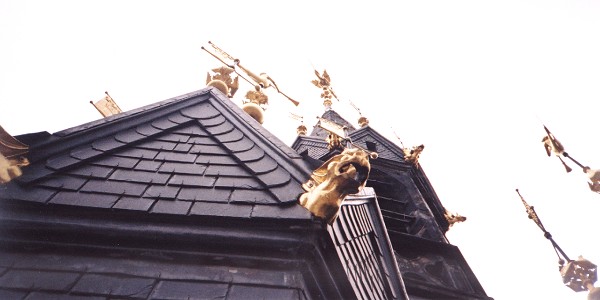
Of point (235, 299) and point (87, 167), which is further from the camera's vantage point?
point (87, 167)

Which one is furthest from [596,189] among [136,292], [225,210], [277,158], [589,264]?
[136,292]

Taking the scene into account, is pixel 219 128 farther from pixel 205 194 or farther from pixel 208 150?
pixel 205 194

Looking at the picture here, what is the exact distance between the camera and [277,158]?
3787mm

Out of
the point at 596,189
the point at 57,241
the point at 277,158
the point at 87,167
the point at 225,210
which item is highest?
the point at 596,189

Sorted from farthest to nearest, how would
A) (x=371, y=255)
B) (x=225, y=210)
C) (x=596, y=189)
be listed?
(x=596, y=189) < (x=371, y=255) < (x=225, y=210)

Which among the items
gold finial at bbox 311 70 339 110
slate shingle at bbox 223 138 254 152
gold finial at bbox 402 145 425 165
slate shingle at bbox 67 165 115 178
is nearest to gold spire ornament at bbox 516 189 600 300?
gold finial at bbox 402 145 425 165

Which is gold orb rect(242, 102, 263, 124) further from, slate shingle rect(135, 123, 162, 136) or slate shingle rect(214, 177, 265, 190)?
slate shingle rect(214, 177, 265, 190)

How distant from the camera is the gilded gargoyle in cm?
274

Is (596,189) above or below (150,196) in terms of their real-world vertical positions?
above

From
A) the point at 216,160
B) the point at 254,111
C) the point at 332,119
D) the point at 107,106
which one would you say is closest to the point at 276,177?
the point at 216,160

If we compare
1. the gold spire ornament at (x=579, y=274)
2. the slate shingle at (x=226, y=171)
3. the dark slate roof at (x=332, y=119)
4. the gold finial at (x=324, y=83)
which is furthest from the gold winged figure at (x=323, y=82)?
the slate shingle at (x=226, y=171)

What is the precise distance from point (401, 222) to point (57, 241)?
452 inches

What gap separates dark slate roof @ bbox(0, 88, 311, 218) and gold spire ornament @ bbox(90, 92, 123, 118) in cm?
256

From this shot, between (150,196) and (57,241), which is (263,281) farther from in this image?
(57,241)
